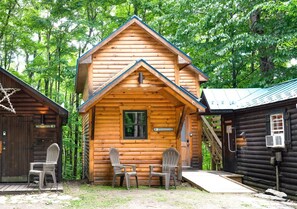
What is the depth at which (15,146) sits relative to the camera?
11180mm

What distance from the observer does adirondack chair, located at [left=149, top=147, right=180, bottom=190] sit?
34.2ft

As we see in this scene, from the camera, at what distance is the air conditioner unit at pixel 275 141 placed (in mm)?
10328

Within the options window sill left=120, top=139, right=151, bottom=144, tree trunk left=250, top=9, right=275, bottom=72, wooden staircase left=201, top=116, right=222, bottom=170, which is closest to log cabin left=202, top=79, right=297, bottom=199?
wooden staircase left=201, top=116, right=222, bottom=170

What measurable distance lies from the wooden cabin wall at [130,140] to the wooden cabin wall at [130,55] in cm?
92

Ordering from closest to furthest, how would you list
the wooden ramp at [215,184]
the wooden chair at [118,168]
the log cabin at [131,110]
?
the wooden ramp at [215,184], the wooden chair at [118,168], the log cabin at [131,110]

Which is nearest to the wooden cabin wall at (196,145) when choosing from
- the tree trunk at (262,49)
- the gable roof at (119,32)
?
the gable roof at (119,32)

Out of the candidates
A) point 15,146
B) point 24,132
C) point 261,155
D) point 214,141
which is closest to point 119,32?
point 24,132

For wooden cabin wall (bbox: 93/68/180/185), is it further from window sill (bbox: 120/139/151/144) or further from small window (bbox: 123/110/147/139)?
small window (bbox: 123/110/147/139)

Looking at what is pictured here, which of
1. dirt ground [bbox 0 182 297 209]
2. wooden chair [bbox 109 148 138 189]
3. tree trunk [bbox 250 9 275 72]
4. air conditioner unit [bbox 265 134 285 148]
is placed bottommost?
dirt ground [bbox 0 182 297 209]

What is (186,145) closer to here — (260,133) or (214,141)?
(214,141)

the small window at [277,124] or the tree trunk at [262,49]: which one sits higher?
the tree trunk at [262,49]

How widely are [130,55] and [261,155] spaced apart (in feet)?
17.7

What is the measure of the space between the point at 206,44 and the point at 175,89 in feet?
29.3

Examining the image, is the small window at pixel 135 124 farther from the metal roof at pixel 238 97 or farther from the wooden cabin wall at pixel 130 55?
the metal roof at pixel 238 97
